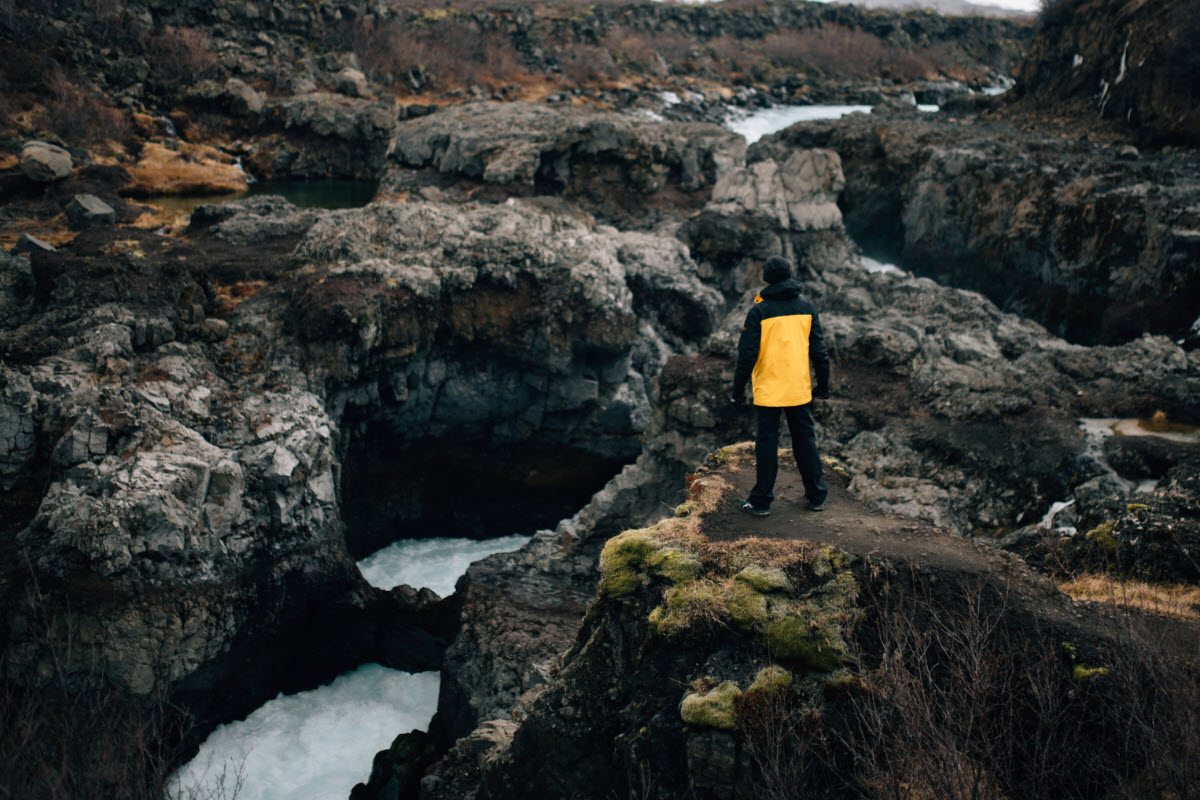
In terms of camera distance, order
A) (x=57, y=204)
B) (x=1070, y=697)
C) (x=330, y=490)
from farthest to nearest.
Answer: (x=57, y=204)
(x=330, y=490)
(x=1070, y=697)

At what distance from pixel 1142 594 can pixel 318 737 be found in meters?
15.0

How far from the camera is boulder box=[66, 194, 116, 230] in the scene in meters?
26.2

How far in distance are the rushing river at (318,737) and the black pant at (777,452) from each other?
10687mm

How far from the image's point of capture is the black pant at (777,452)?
28.7 ft

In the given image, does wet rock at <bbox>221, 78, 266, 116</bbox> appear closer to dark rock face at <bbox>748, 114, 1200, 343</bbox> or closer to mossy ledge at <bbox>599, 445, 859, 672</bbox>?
dark rock face at <bbox>748, 114, 1200, 343</bbox>

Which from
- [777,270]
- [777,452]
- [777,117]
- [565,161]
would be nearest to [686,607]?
[777,452]

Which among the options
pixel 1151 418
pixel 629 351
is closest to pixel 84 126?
pixel 629 351

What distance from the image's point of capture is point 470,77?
228ft

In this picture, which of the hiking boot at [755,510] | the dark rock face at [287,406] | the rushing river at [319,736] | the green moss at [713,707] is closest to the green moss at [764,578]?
the green moss at [713,707]

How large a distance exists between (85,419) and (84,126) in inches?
1555

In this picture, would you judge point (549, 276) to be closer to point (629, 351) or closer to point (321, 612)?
point (629, 351)

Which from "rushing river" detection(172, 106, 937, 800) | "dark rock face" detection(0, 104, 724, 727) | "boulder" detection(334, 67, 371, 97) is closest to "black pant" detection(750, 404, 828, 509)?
"dark rock face" detection(0, 104, 724, 727)

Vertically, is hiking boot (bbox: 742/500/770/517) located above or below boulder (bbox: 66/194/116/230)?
below

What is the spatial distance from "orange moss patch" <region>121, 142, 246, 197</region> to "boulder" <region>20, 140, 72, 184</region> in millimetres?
5444
